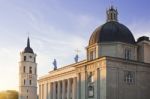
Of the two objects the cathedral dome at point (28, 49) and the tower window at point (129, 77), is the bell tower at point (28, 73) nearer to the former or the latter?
the cathedral dome at point (28, 49)

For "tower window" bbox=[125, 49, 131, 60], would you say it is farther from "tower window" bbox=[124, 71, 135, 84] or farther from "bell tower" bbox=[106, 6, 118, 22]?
"bell tower" bbox=[106, 6, 118, 22]

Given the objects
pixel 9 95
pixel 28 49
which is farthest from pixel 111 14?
pixel 9 95

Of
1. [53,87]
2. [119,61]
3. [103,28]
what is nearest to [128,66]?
[119,61]

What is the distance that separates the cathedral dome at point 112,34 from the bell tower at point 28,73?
4698 cm

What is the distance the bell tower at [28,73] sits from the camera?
317 ft

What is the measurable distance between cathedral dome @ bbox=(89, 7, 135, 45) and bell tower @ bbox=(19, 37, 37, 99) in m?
47.0

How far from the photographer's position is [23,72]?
321 ft

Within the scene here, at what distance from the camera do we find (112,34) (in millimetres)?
51469

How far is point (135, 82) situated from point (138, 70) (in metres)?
1.74

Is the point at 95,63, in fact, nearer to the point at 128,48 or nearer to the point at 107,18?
the point at 128,48

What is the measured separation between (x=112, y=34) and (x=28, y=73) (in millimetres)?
50698

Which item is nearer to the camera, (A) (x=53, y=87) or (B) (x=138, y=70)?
(B) (x=138, y=70)

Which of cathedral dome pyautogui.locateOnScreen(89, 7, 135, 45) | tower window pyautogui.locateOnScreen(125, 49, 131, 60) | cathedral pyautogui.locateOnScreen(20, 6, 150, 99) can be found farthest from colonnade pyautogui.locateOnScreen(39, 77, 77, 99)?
tower window pyautogui.locateOnScreen(125, 49, 131, 60)

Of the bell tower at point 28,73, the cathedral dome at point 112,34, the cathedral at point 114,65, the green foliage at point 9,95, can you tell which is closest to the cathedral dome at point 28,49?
the bell tower at point 28,73
